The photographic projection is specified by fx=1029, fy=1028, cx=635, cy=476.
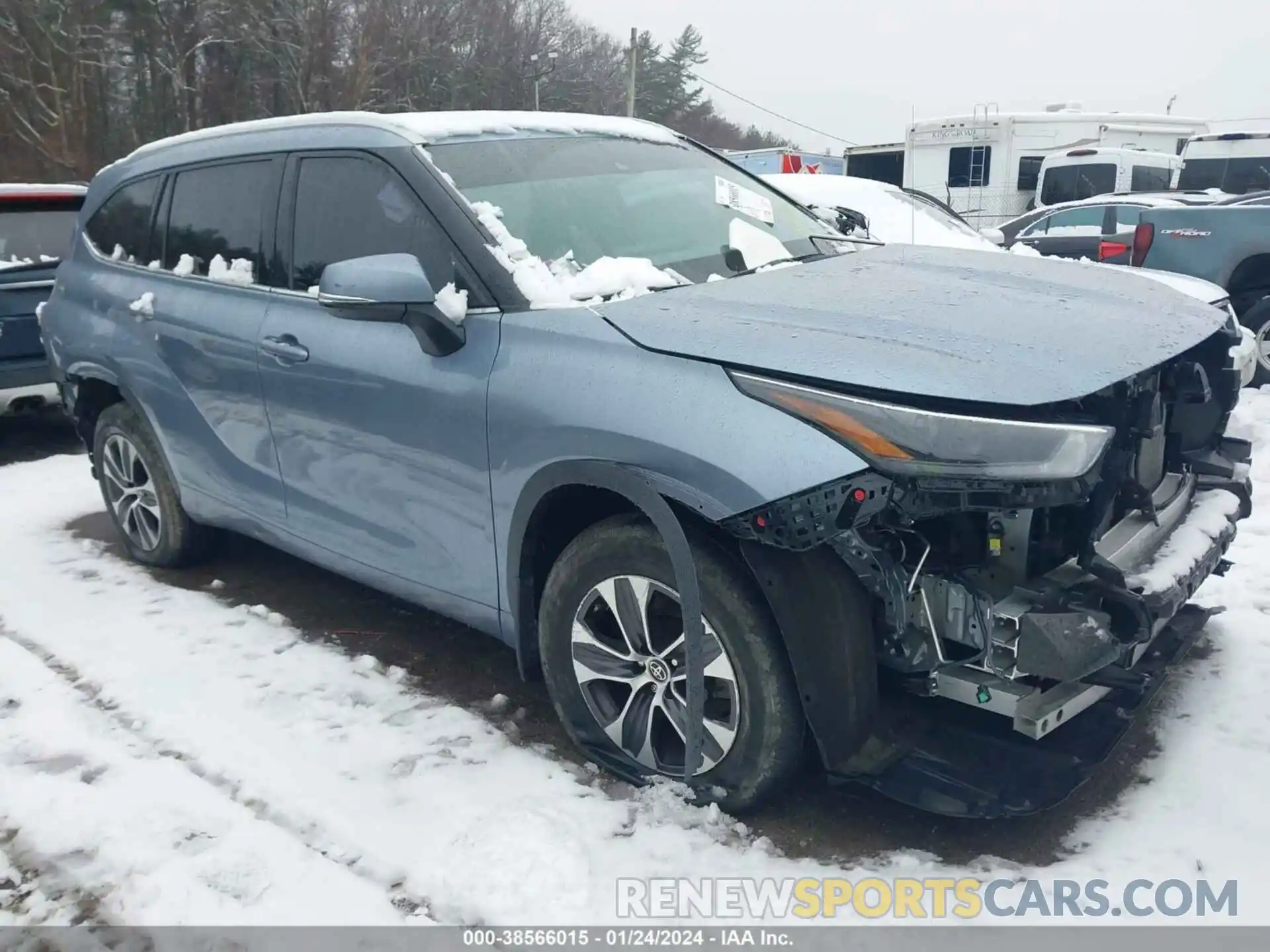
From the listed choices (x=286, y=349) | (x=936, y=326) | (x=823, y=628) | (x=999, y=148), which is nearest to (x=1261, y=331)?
(x=936, y=326)

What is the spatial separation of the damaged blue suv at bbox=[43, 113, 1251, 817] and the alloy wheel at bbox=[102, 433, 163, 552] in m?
0.96

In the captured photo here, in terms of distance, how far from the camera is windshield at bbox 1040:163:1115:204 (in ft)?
56.5

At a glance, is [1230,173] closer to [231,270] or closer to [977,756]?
[231,270]

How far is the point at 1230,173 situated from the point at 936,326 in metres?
16.1

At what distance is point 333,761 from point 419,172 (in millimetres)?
1820

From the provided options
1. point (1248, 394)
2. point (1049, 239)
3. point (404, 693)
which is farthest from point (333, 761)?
point (1049, 239)

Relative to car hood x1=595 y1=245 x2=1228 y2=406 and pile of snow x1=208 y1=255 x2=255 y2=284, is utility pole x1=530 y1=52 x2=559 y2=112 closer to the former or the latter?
pile of snow x1=208 y1=255 x2=255 y2=284

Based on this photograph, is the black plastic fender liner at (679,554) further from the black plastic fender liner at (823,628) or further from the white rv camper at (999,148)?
the white rv camper at (999,148)

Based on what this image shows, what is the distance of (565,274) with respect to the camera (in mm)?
3023

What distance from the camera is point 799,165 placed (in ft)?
48.3

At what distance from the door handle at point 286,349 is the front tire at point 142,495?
3.94ft

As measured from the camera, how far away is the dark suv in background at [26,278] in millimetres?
6957

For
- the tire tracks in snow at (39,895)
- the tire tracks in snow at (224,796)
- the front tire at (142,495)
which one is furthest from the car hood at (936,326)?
the front tire at (142,495)

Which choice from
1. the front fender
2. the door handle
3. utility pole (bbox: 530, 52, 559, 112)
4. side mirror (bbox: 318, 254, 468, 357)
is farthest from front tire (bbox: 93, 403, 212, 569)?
utility pole (bbox: 530, 52, 559, 112)
